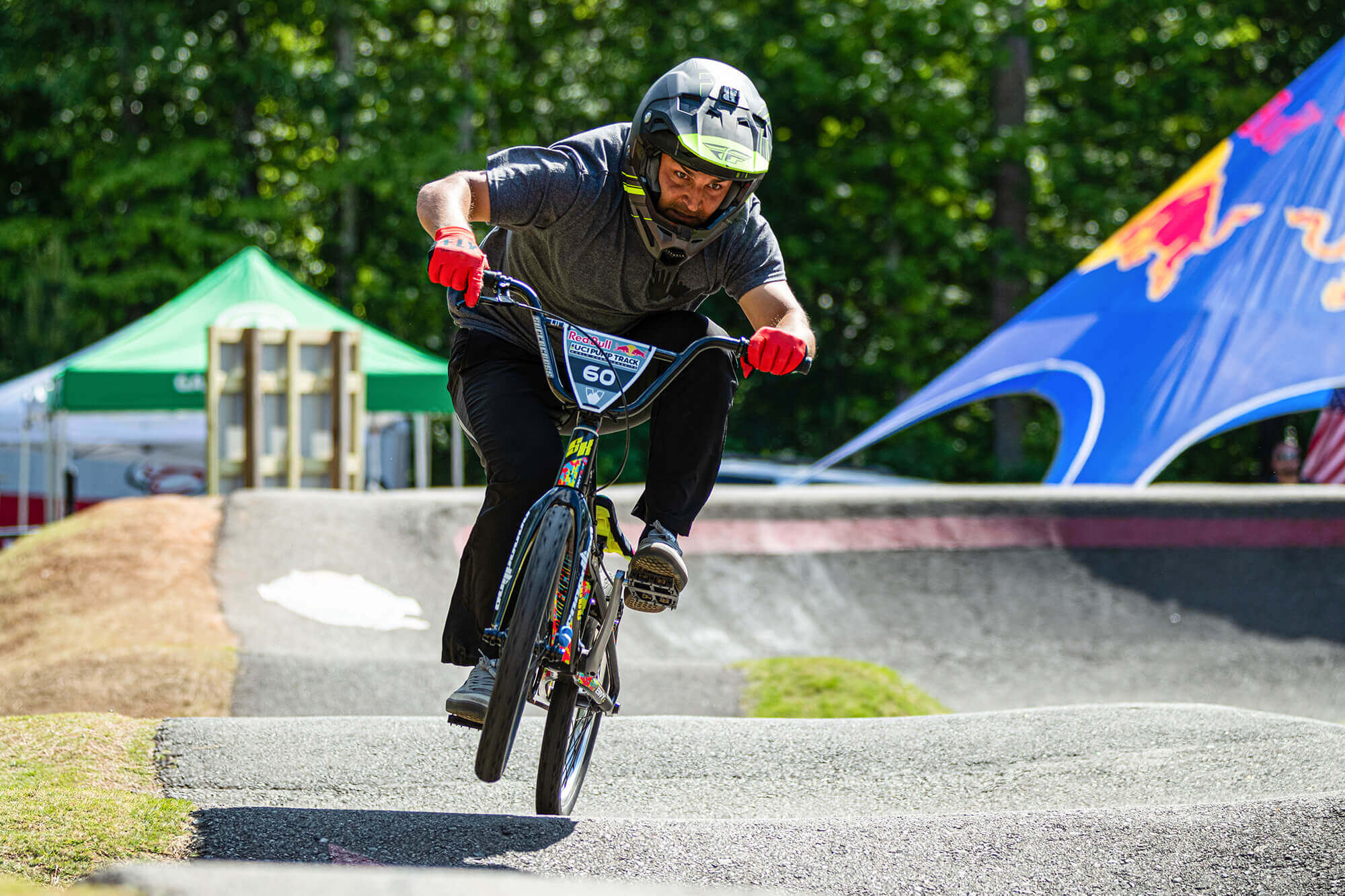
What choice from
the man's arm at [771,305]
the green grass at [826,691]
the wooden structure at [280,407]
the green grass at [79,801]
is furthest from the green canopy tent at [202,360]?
the man's arm at [771,305]

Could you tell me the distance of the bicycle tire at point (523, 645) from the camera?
3.10 m

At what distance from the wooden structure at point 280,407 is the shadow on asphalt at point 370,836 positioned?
735 centimetres

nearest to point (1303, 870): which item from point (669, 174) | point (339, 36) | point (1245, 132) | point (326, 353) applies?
point (669, 174)

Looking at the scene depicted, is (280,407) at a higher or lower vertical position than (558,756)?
higher

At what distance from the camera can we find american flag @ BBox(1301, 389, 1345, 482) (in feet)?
44.5

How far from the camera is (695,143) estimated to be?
350cm

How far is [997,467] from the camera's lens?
22141 mm

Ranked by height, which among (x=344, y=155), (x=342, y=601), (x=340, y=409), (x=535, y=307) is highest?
(x=344, y=155)

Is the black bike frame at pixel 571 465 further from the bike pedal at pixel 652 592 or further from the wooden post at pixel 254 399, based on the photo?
the wooden post at pixel 254 399

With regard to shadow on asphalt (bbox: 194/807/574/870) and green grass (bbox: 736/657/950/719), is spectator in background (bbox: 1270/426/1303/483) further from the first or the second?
shadow on asphalt (bbox: 194/807/574/870)

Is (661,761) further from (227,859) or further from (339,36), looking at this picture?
(339,36)

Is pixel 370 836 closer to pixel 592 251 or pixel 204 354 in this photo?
pixel 592 251

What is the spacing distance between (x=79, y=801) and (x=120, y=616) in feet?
14.4

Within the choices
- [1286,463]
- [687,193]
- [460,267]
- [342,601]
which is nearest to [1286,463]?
[1286,463]
